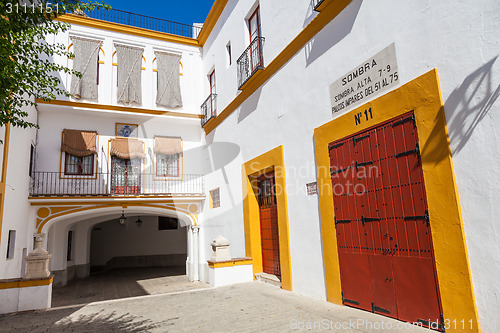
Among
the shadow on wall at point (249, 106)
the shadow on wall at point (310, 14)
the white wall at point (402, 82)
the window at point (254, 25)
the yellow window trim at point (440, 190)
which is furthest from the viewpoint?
the window at point (254, 25)

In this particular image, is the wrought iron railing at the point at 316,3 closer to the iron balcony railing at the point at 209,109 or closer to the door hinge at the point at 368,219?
the door hinge at the point at 368,219

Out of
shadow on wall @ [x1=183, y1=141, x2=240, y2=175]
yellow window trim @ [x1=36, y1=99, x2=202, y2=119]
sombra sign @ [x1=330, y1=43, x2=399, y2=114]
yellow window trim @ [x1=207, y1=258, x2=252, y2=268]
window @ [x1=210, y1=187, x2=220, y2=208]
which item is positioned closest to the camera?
sombra sign @ [x1=330, y1=43, x2=399, y2=114]

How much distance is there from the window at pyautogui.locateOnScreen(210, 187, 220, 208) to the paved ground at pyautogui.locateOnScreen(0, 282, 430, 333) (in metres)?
4.74

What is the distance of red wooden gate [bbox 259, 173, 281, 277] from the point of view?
7.93 m

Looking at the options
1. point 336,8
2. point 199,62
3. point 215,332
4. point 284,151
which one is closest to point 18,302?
point 215,332

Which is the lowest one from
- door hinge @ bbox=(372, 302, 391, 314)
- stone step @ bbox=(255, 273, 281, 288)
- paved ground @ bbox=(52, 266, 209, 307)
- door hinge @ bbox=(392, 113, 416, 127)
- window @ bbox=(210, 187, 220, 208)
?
paved ground @ bbox=(52, 266, 209, 307)

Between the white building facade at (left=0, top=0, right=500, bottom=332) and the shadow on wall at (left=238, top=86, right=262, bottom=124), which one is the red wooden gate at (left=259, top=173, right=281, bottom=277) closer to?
the white building facade at (left=0, top=0, right=500, bottom=332)

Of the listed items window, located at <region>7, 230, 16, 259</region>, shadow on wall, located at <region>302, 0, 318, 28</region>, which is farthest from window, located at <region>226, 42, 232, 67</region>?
window, located at <region>7, 230, 16, 259</region>

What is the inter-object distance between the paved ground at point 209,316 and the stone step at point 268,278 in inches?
14.4

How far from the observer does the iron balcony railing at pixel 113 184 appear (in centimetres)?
1179

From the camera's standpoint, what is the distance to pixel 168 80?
1358 cm

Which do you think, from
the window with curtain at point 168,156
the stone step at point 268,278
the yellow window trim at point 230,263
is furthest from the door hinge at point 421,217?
the window with curtain at point 168,156

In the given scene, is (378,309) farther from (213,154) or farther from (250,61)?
(213,154)

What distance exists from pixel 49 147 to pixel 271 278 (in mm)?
9419
